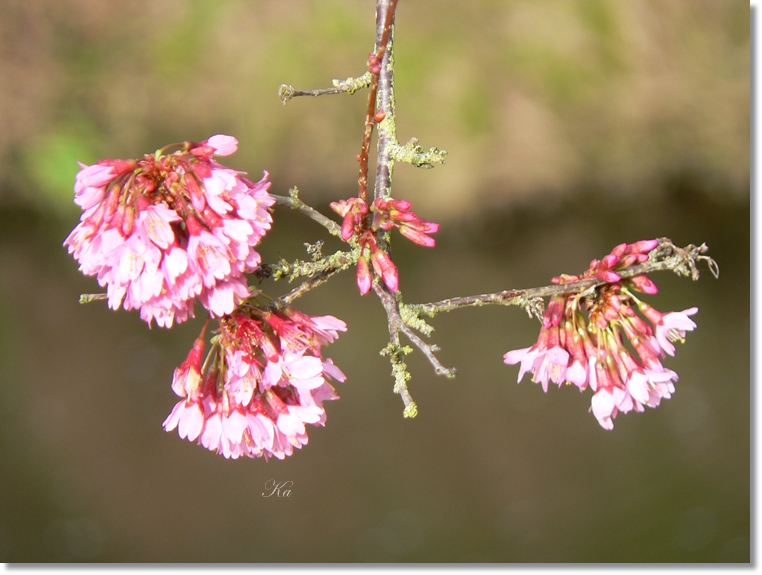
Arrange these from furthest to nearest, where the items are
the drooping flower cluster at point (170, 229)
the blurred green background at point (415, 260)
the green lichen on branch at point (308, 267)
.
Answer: the blurred green background at point (415, 260)
the green lichen on branch at point (308, 267)
the drooping flower cluster at point (170, 229)

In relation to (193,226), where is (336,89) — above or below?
above

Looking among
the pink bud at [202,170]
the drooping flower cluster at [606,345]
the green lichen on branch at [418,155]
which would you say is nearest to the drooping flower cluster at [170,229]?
the pink bud at [202,170]

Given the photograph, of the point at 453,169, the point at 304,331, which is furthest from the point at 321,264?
the point at 453,169

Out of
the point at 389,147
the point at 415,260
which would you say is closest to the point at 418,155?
the point at 389,147

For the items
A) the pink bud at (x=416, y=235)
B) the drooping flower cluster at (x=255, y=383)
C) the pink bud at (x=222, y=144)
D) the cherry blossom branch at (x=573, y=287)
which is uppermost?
the pink bud at (x=222, y=144)

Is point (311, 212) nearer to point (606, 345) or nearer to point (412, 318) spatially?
point (412, 318)

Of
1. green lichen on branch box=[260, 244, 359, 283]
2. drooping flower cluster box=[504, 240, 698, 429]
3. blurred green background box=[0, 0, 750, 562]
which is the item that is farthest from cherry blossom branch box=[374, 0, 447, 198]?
blurred green background box=[0, 0, 750, 562]

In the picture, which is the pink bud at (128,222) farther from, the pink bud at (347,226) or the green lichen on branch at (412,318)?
the green lichen on branch at (412,318)
